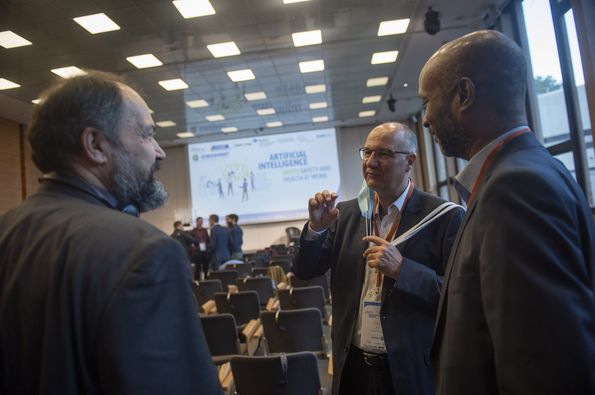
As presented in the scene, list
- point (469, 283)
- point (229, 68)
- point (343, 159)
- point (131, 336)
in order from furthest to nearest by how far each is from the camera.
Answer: point (343, 159), point (229, 68), point (469, 283), point (131, 336)

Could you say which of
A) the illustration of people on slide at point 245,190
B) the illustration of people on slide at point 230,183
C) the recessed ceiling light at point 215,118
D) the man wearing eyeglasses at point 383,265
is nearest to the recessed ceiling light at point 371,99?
the recessed ceiling light at point 215,118

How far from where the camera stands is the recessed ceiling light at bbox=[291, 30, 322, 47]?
6.46 meters

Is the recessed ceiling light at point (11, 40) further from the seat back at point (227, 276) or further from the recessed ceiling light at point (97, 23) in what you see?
the seat back at point (227, 276)

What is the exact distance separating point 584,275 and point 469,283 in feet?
0.62

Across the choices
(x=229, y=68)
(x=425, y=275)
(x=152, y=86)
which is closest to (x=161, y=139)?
(x=152, y=86)

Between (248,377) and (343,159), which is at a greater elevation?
(343,159)

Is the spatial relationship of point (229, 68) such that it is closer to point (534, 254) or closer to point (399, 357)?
point (399, 357)

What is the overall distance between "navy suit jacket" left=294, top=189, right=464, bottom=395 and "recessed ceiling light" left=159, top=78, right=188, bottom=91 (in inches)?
278

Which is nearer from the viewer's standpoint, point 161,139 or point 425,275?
point 425,275

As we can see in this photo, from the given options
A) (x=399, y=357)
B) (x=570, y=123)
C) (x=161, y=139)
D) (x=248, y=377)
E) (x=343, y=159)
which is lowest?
(x=248, y=377)

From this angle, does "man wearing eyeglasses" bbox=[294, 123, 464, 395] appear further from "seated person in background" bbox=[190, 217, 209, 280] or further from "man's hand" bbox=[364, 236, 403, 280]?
"seated person in background" bbox=[190, 217, 209, 280]

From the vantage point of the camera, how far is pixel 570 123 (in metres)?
4.77

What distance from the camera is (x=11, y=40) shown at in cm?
571

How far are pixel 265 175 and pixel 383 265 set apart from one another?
1132cm
